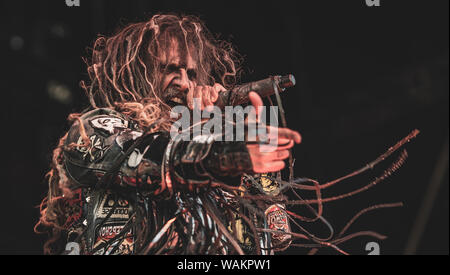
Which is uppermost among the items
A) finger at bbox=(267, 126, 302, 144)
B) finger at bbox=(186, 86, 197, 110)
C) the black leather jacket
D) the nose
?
the nose

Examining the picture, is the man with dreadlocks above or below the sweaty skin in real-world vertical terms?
below

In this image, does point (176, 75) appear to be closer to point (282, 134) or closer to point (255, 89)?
point (255, 89)

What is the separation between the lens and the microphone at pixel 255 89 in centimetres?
110

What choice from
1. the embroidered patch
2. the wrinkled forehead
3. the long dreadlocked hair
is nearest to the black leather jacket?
the embroidered patch

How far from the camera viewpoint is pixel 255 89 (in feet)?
3.73

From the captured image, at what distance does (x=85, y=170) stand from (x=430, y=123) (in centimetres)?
100

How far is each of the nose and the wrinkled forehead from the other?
0.03 meters

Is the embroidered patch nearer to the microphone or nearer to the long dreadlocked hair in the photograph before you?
the long dreadlocked hair

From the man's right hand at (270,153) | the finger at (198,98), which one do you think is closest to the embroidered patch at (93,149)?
the finger at (198,98)

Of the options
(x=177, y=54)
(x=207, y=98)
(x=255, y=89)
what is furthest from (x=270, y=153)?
(x=177, y=54)

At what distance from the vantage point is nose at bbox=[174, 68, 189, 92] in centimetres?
132

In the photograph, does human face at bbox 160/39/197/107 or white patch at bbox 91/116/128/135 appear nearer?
white patch at bbox 91/116/128/135

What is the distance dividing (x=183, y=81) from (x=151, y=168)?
0.45 m
